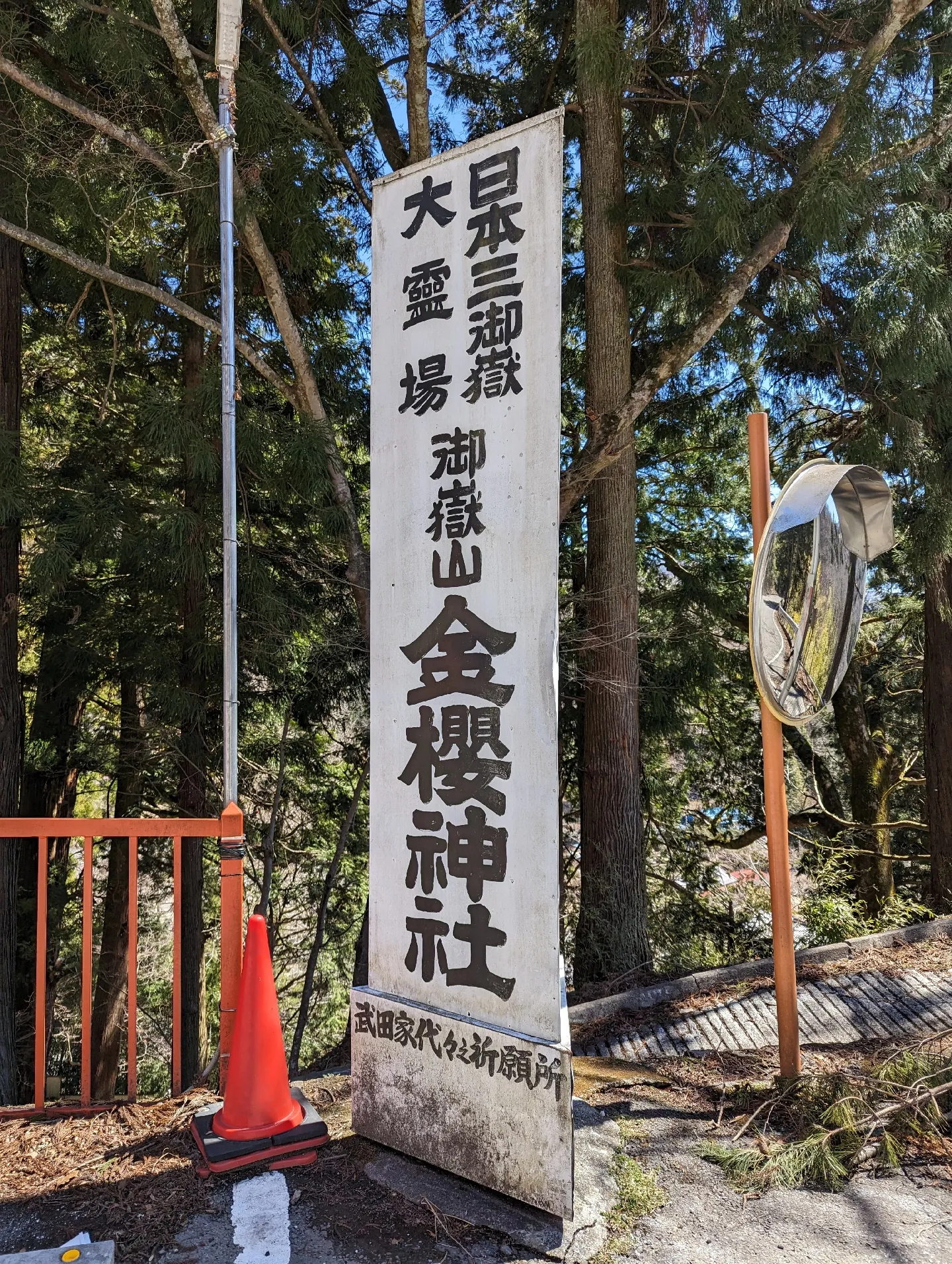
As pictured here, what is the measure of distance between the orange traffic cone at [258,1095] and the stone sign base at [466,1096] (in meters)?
0.26

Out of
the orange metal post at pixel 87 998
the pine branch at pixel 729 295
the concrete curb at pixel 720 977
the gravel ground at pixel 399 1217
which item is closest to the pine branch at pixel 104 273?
the pine branch at pixel 729 295

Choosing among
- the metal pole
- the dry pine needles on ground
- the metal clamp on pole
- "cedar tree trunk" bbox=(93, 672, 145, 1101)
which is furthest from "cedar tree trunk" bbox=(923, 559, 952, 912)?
"cedar tree trunk" bbox=(93, 672, 145, 1101)

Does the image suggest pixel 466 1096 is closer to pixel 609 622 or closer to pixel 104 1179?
pixel 104 1179

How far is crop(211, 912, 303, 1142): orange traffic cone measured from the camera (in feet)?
10.2

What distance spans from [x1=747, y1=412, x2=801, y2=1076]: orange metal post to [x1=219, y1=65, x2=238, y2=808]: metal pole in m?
2.21

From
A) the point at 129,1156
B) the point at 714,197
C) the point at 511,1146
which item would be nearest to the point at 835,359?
the point at 714,197

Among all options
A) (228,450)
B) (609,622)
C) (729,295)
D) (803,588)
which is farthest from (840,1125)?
(729,295)

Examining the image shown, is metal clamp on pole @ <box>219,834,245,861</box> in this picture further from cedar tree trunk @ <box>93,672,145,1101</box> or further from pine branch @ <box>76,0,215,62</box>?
cedar tree trunk @ <box>93,672,145,1101</box>

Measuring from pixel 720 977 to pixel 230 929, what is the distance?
3138mm

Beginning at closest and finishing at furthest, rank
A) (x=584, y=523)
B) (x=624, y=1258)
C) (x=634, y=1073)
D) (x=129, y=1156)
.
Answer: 1. (x=624, y=1258)
2. (x=129, y=1156)
3. (x=634, y=1073)
4. (x=584, y=523)

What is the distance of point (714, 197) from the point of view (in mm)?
5109

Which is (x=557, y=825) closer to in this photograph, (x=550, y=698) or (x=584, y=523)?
(x=550, y=698)

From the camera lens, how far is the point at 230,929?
3645 mm

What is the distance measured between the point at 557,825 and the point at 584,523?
19.7ft
